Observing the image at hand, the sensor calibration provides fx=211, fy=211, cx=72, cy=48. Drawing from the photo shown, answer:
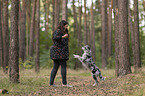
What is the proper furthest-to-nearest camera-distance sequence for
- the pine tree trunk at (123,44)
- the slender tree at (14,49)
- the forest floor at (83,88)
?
1. the pine tree trunk at (123,44)
2. the slender tree at (14,49)
3. the forest floor at (83,88)

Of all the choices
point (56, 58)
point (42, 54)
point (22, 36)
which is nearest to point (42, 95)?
point (56, 58)

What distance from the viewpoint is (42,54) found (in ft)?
90.3

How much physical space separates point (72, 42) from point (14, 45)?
12.0 m

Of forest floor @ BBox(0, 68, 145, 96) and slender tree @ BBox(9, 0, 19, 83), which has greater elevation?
slender tree @ BBox(9, 0, 19, 83)

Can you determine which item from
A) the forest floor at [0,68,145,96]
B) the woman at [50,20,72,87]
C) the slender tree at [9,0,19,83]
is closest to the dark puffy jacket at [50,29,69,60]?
the woman at [50,20,72,87]

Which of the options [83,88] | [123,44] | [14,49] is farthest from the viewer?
[123,44]

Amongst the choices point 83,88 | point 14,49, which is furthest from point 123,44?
point 14,49

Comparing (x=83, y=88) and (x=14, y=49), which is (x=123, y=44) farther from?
(x=14, y=49)

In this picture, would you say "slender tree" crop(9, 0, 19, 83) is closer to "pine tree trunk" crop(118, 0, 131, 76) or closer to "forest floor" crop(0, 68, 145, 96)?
"forest floor" crop(0, 68, 145, 96)

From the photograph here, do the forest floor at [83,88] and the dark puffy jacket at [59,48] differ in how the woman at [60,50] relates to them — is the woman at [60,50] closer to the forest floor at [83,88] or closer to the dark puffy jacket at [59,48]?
the dark puffy jacket at [59,48]

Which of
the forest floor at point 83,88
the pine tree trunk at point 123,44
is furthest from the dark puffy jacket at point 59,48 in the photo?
the pine tree trunk at point 123,44

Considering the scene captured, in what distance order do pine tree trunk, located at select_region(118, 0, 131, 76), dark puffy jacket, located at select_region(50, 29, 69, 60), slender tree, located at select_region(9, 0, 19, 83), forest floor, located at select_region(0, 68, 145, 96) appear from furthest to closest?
pine tree trunk, located at select_region(118, 0, 131, 76) → slender tree, located at select_region(9, 0, 19, 83) → dark puffy jacket, located at select_region(50, 29, 69, 60) → forest floor, located at select_region(0, 68, 145, 96)

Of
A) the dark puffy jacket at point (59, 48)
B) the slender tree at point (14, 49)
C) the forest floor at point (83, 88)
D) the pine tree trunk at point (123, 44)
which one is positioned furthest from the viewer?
the pine tree trunk at point (123, 44)

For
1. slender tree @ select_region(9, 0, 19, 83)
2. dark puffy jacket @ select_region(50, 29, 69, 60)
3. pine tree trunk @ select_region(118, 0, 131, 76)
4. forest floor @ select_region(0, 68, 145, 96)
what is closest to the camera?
forest floor @ select_region(0, 68, 145, 96)
